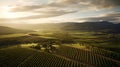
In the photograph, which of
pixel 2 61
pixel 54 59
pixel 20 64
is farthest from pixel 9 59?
pixel 54 59

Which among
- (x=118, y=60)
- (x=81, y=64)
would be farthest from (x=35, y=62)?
(x=118, y=60)

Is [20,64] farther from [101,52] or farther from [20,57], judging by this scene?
[101,52]

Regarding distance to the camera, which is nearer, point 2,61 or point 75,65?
point 75,65

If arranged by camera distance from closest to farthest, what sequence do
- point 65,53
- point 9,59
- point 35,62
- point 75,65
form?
1. point 75,65
2. point 35,62
3. point 9,59
4. point 65,53

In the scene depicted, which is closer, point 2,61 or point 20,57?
point 2,61

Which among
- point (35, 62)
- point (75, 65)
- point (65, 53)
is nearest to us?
point (75, 65)

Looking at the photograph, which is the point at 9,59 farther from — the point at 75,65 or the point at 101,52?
the point at 101,52

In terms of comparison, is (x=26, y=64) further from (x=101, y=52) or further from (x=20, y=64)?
(x=101, y=52)

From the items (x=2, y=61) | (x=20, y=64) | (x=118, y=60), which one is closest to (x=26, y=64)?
(x=20, y=64)
